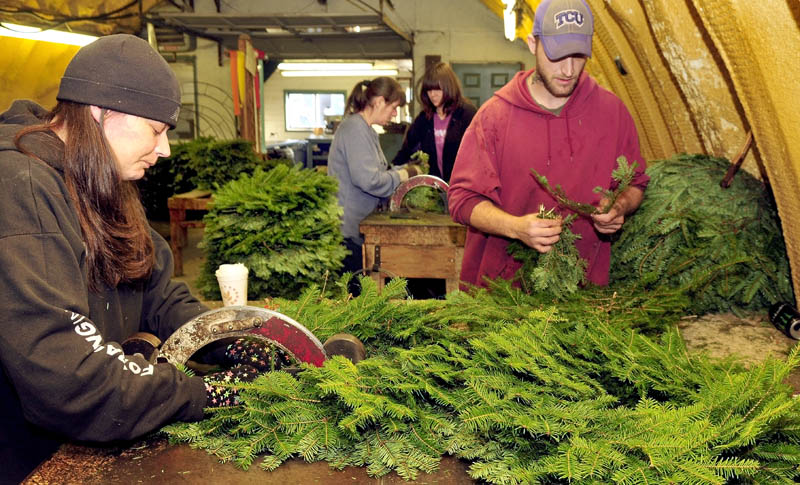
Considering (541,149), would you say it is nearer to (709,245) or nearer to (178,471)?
(709,245)

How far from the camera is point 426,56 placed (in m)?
13.7

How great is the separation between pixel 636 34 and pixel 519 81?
1703 mm

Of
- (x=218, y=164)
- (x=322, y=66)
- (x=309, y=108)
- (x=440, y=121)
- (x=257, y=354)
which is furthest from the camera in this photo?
(x=309, y=108)

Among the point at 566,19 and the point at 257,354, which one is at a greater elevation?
the point at 566,19

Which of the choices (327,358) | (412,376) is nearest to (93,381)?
(327,358)

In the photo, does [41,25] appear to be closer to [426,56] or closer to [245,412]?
[426,56]

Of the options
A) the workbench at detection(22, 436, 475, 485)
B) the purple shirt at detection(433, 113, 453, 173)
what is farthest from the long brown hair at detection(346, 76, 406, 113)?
the workbench at detection(22, 436, 475, 485)

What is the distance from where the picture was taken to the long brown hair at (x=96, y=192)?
5.04ft

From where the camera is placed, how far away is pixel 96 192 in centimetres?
156

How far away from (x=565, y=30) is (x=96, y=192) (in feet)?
5.69

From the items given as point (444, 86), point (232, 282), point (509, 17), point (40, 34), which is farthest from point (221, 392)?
point (40, 34)

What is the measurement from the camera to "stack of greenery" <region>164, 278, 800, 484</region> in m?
1.26

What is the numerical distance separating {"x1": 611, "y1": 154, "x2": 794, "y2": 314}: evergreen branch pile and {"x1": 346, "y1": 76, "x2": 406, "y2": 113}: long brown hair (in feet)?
7.15

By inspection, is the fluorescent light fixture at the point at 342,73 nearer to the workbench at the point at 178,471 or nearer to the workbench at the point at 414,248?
the workbench at the point at 414,248
